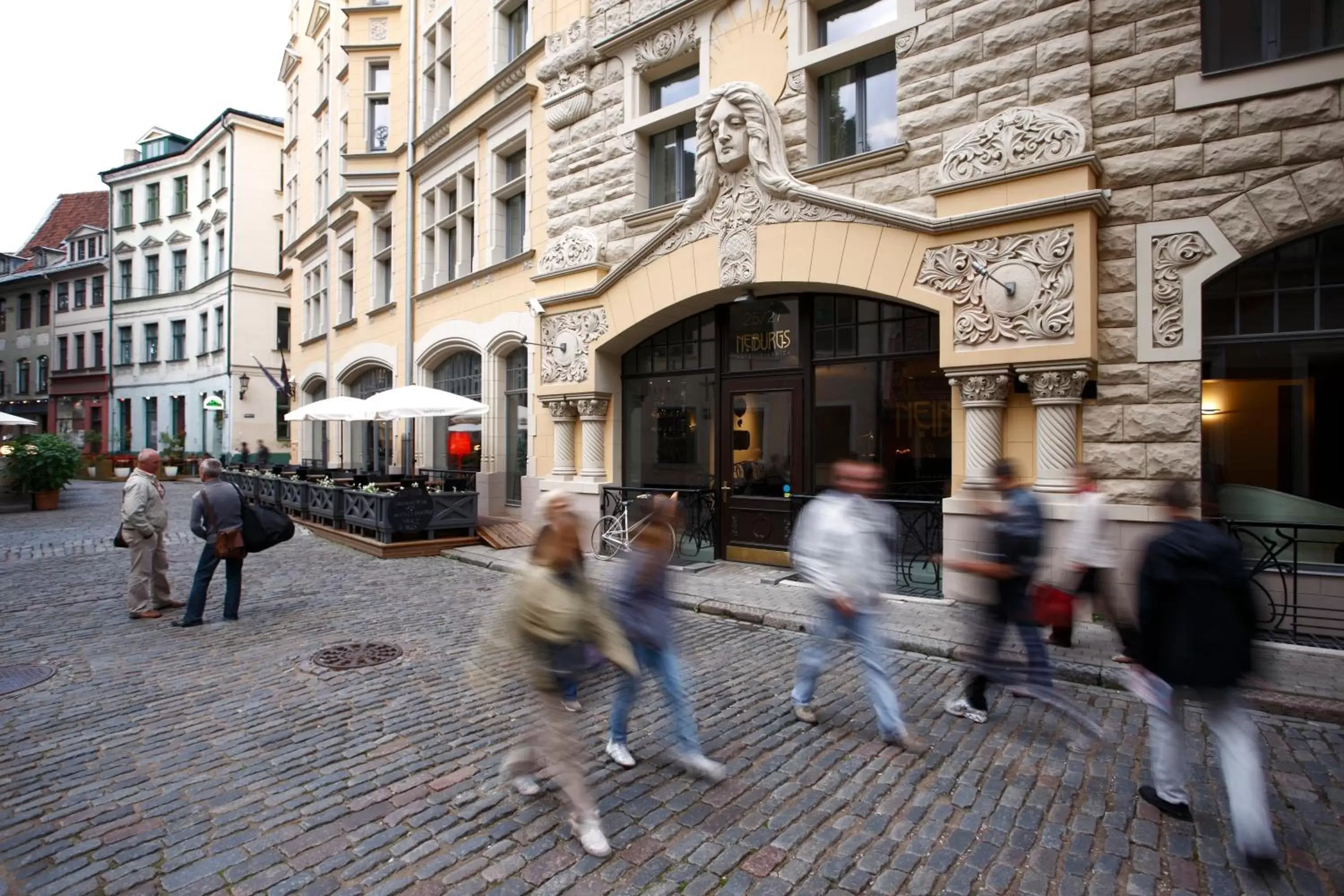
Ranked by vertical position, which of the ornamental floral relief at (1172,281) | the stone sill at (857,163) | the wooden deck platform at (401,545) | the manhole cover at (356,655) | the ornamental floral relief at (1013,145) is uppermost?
the stone sill at (857,163)

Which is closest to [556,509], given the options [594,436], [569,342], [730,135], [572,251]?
[730,135]

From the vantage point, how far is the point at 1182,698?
3.48 metres

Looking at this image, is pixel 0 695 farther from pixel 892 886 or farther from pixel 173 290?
pixel 173 290

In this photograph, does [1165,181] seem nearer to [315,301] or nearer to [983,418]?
[983,418]

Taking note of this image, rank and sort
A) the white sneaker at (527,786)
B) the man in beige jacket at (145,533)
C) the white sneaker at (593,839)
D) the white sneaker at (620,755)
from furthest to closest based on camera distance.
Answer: the man in beige jacket at (145,533), the white sneaker at (620,755), the white sneaker at (527,786), the white sneaker at (593,839)

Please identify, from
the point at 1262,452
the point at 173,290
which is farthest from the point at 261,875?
the point at 173,290

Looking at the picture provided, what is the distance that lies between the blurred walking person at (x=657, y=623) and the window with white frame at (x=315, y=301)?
23653 mm

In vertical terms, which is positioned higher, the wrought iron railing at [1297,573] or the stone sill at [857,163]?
the stone sill at [857,163]

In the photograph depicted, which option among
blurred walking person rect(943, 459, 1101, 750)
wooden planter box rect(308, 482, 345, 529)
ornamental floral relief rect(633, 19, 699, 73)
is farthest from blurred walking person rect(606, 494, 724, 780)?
wooden planter box rect(308, 482, 345, 529)

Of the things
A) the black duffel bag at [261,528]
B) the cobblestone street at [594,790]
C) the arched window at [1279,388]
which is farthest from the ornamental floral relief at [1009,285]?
the black duffel bag at [261,528]

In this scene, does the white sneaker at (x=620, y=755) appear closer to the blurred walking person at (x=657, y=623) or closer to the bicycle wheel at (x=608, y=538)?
the blurred walking person at (x=657, y=623)

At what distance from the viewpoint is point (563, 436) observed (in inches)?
509

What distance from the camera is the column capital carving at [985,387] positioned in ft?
26.1

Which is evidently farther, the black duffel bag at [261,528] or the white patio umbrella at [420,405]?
the white patio umbrella at [420,405]
